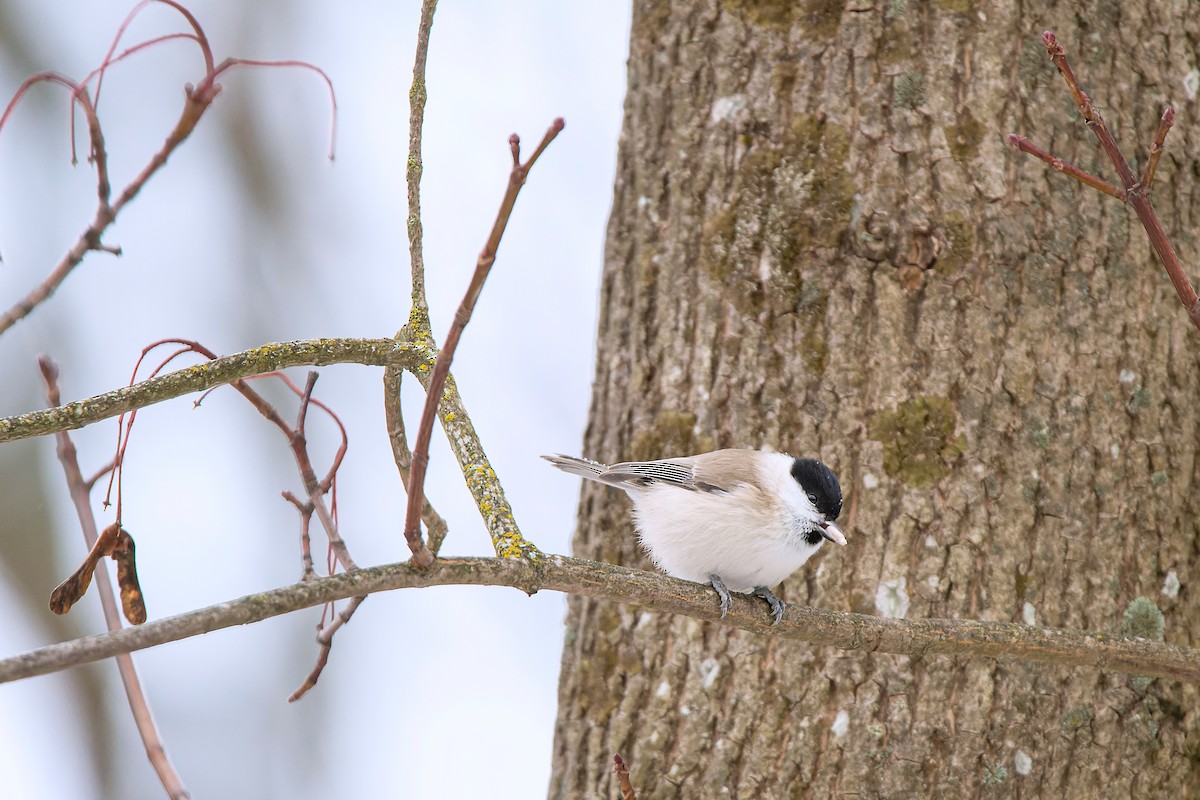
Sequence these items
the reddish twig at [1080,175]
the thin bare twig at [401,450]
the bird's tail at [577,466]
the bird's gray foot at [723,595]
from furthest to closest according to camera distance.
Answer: the bird's tail at [577,466]
the bird's gray foot at [723,595]
the reddish twig at [1080,175]
the thin bare twig at [401,450]

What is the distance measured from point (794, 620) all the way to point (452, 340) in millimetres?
1189

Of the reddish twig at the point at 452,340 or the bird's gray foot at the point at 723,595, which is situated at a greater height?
the reddish twig at the point at 452,340

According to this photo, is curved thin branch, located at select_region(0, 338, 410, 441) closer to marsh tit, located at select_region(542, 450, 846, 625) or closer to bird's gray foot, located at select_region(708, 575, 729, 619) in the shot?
bird's gray foot, located at select_region(708, 575, 729, 619)

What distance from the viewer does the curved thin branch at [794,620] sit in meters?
1.38

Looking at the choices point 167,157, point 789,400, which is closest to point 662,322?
point 789,400

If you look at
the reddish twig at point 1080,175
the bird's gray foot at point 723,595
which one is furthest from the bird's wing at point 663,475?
the reddish twig at point 1080,175

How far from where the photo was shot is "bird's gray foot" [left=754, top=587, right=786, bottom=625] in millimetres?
2096

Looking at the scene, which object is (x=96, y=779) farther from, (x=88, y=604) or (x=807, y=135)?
(x=807, y=135)

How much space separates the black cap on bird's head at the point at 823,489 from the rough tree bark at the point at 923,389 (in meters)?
0.12

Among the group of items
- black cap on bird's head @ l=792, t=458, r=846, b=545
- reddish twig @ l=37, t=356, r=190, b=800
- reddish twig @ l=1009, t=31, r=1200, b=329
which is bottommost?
reddish twig @ l=37, t=356, r=190, b=800

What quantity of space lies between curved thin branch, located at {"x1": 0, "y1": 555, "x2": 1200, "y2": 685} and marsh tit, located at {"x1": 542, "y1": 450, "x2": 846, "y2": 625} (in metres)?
0.23

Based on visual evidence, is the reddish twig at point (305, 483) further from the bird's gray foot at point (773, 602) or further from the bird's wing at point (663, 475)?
the bird's wing at point (663, 475)

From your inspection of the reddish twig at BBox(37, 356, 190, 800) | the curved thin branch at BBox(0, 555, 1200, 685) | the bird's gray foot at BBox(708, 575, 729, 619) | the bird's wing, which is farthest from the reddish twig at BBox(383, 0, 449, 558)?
the bird's wing

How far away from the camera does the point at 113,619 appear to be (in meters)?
1.40
